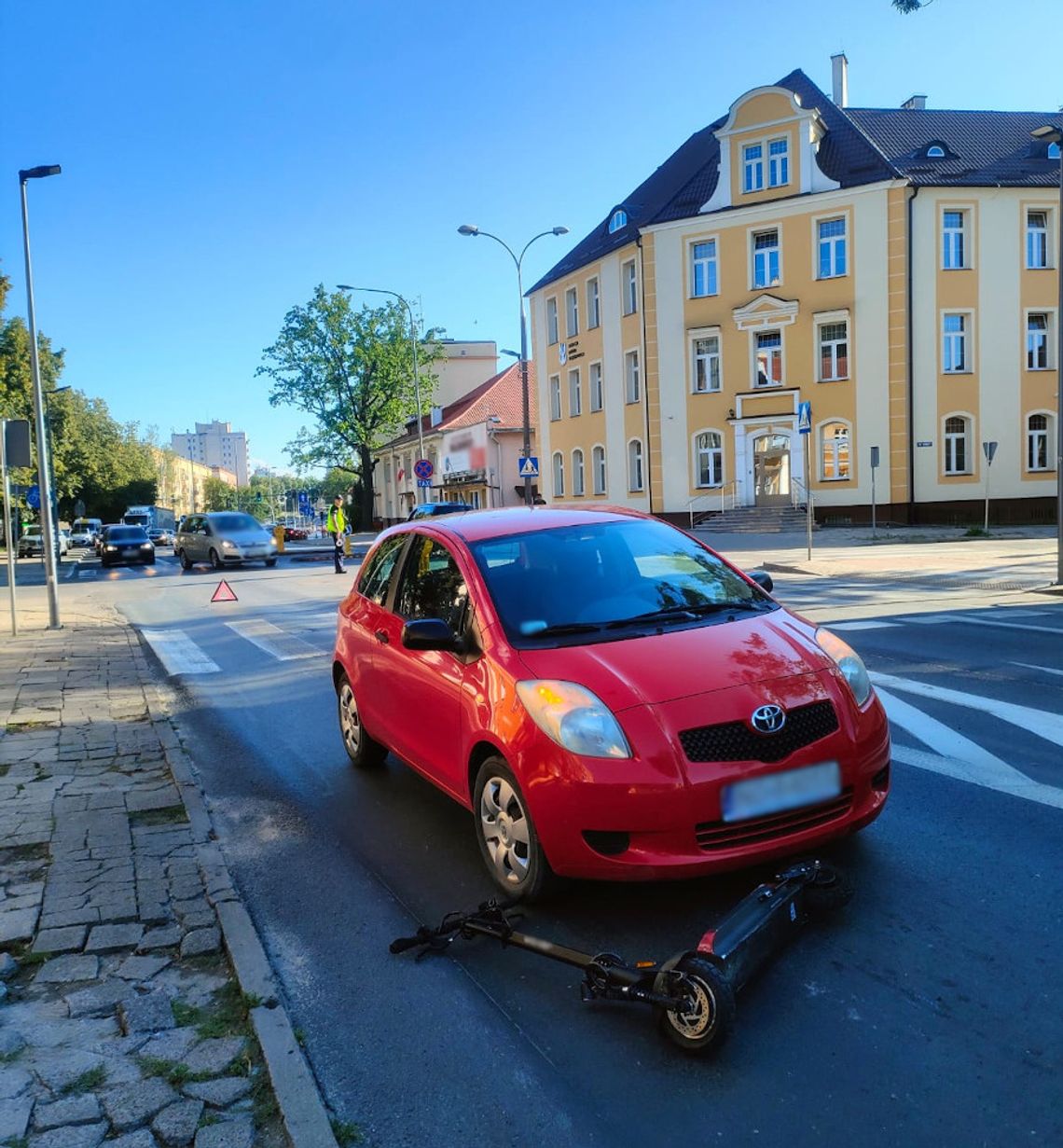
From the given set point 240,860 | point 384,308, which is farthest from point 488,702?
point 384,308

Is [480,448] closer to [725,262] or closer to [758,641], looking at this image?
[725,262]

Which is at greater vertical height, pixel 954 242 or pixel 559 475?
pixel 954 242

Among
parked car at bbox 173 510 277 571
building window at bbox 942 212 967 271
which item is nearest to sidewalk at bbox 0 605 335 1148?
parked car at bbox 173 510 277 571

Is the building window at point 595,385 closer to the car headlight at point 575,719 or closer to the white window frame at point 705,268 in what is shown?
the white window frame at point 705,268

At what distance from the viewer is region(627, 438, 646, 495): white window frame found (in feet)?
129

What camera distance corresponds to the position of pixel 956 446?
35.4m

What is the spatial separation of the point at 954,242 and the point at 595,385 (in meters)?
15.2

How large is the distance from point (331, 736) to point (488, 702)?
3.55 m

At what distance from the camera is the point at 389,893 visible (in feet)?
14.3

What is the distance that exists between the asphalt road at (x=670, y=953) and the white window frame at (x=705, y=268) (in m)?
32.9

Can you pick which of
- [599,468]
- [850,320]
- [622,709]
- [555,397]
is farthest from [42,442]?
[555,397]

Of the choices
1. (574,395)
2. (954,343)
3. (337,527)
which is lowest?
(337,527)

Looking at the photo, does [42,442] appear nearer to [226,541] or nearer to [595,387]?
[226,541]

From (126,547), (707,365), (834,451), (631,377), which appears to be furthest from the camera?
(631,377)
